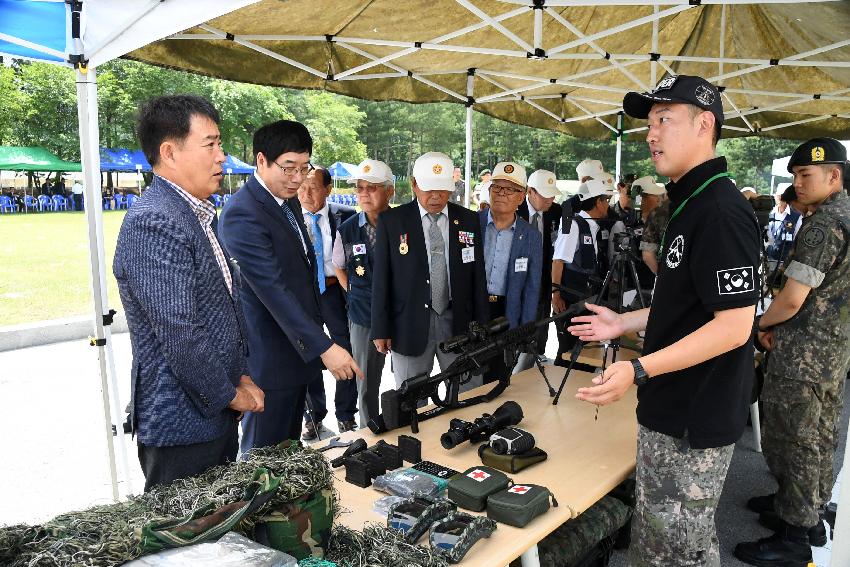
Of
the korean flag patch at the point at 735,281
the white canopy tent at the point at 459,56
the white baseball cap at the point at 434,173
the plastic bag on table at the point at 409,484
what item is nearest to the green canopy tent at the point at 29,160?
the white canopy tent at the point at 459,56

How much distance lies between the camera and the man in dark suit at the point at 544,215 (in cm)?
468

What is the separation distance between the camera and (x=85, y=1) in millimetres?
2473

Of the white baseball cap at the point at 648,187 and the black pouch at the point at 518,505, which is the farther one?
Result: the white baseball cap at the point at 648,187

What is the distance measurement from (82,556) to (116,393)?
7.34 feet

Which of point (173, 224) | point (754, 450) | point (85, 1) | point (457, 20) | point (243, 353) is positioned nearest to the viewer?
point (173, 224)

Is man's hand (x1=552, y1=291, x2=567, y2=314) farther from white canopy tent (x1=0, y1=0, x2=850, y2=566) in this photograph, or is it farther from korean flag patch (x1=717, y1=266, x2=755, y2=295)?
korean flag patch (x1=717, y1=266, x2=755, y2=295)

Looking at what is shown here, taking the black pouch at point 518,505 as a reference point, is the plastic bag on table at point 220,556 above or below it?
above

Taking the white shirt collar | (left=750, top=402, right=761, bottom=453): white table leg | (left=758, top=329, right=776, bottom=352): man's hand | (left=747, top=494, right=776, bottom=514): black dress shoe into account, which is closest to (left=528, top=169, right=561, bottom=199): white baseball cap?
(left=750, top=402, right=761, bottom=453): white table leg

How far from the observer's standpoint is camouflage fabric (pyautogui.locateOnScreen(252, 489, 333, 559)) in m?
1.15

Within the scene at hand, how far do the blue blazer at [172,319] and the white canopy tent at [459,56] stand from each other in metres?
0.94

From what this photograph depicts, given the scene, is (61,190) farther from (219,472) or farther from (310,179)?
(219,472)

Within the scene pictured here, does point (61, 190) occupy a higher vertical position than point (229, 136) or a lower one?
lower

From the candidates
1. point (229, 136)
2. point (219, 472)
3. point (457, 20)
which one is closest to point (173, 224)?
point (219, 472)

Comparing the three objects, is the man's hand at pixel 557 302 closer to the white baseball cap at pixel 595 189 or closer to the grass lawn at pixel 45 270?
the white baseball cap at pixel 595 189
